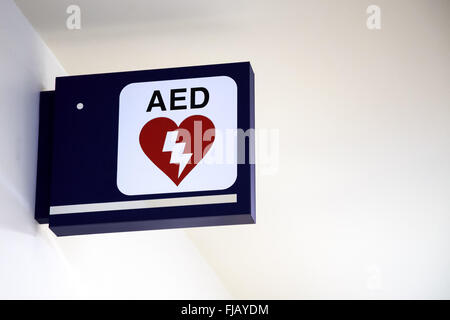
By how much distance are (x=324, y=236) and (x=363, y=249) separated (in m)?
0.28

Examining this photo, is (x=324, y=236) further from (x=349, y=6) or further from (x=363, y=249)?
(x=349, y=6)

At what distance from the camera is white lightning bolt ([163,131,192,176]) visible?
11.1 feet

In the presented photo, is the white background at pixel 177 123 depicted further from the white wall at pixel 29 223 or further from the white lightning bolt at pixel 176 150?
the white wall at pixel 29 223

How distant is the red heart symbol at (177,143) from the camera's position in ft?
11.1

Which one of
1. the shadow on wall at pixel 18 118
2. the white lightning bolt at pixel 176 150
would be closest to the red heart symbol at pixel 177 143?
the white lightning bolt at pixel 176 150

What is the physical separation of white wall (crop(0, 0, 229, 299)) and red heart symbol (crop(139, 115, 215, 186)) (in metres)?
0.52

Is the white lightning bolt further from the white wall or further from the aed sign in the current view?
the white wall

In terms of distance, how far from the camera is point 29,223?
11.6 feet

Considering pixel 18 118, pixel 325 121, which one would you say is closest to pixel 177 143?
pixel 18 118

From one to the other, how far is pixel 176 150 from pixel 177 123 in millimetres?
109

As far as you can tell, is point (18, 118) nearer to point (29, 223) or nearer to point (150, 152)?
point (29, 223)

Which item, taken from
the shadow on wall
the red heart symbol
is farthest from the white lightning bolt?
the shadow on wall

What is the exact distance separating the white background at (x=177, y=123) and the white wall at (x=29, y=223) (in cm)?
42

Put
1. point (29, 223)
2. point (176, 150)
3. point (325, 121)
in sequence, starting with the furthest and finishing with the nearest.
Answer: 1. point (325, 121)
2. point (29, 223)
3. point (176, 150)
